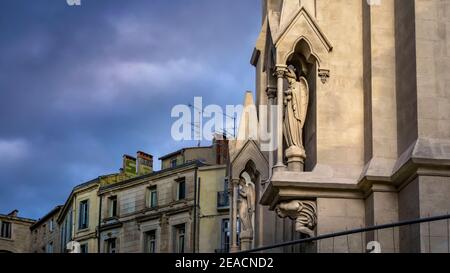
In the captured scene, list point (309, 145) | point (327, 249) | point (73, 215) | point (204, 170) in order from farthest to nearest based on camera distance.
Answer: point (73, 215), point (204, 170), point (309, 145), point (327, 249)

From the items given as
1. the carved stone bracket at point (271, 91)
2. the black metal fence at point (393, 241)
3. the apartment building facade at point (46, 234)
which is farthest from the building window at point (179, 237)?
the black metal fence at point (393, 241)

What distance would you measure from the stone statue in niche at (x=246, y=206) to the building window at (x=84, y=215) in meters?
54.6

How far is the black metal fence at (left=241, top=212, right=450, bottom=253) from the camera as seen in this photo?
68.7 feet

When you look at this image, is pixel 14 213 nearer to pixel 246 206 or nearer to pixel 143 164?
pixel 143 164

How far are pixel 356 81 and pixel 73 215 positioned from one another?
219 feet

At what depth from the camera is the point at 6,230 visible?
373ft

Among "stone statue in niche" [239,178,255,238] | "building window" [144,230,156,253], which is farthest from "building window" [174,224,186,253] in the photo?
"stone statue in niche" [239,178,255,238]

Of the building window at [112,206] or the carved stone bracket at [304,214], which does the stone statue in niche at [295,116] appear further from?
the building window at [112,206]

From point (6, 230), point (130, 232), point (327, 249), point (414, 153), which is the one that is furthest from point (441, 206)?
point (6, 230)

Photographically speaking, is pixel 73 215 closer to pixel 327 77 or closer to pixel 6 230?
pixel 6 230

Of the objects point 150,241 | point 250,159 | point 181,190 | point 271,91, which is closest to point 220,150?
point 181,190

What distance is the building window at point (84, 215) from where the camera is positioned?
86.4 m

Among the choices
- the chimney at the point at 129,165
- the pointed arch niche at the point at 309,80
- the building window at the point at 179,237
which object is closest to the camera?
the pointed arch niche at the point at 309,80

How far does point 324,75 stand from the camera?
2400cm
